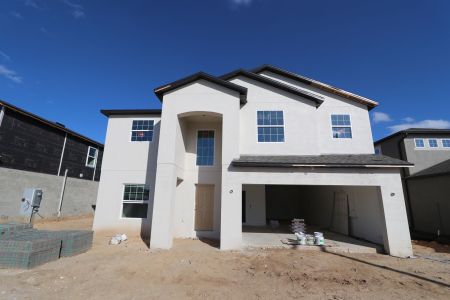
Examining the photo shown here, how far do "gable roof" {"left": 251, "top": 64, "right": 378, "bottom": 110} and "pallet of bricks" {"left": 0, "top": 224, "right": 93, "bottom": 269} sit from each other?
41.1 ft

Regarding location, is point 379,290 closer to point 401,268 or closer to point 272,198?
point 401,268

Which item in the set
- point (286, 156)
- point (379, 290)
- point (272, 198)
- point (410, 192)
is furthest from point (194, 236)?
point (410, 192)

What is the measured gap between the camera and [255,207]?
13438mm

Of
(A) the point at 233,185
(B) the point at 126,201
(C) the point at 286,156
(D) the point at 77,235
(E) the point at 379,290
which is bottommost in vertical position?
(E) the point at 379,290

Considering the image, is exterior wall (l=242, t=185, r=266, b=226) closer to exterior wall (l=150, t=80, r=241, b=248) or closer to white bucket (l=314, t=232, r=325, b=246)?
exterior wall (l=150, t=80, r=241, b=248)

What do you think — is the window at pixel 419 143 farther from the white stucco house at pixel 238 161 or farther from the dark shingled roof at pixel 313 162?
the dark shingled roof at pixel 313 162

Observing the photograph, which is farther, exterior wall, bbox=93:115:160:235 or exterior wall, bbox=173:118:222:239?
exterior wall, bbox=93:115:160:235

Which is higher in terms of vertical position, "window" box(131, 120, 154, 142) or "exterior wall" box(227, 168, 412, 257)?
"window" box(131, 120, 154, 142)

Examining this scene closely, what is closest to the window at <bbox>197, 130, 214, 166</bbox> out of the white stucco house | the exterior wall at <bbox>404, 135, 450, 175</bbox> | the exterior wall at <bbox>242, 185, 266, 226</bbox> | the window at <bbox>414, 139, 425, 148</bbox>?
the white stucco house

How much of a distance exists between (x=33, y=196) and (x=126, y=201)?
12.6ft

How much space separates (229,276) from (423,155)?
16.7 meters

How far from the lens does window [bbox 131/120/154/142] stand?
12547 millimetres

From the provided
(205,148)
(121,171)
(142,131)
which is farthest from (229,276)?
(142,131)

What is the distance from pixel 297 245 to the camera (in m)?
9.41
